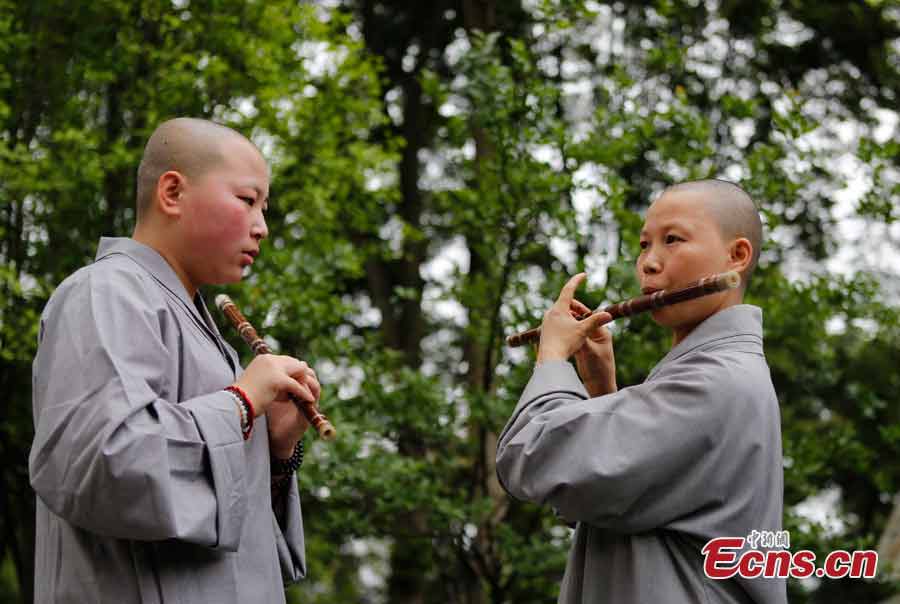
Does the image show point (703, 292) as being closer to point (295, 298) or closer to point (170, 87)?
point (295, 298)

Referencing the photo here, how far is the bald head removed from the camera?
2912 mm

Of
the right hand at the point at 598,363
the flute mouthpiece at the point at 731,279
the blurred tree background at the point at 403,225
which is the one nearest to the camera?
the flute mouthpiece at the point at 731,279

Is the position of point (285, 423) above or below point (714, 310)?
below

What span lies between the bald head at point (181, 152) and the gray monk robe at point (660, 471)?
111cm

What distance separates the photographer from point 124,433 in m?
2.36

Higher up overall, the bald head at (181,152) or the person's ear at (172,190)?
the bald head at (181,152)

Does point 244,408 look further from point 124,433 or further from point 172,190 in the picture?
point 172,190

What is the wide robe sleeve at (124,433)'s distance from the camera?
92.4 inches

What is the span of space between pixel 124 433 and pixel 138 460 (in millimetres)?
69

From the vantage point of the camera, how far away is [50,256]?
686 centimetres

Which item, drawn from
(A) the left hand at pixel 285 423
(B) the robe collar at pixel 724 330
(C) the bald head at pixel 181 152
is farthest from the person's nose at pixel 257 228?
(B) the robe collar at pixel 724 330

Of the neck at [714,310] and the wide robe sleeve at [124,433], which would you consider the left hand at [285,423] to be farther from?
the neck at [714,310]

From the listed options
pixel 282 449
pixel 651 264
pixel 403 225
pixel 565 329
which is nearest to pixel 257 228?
pixel 282 449

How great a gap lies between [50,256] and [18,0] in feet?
5.83
